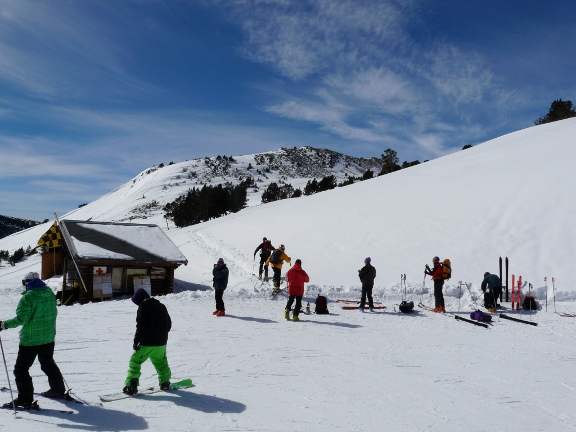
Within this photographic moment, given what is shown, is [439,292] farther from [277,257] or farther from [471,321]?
[277,257]

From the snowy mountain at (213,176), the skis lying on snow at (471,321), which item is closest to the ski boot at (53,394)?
the skis lying on snow at (471,321)

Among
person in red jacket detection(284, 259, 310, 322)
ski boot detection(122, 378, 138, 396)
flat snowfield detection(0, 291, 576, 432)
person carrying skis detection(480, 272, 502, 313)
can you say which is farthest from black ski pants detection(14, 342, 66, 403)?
person carrying skis detection(480, 272, 502, 313)

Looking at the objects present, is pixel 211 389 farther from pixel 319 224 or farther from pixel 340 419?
pixel 319 224

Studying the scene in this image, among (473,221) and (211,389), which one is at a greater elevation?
(473,221)

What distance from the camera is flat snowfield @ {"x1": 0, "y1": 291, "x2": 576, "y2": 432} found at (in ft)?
18.4

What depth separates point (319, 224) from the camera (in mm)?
30734

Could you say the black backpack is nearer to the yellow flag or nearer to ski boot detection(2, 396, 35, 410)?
ski boot detection(2, 396, 35, 410)

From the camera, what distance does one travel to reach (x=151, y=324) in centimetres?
630

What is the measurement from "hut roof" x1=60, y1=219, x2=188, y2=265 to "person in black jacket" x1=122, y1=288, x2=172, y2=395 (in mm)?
14086

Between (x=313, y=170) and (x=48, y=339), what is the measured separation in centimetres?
15741

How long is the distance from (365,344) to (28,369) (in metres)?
6.71

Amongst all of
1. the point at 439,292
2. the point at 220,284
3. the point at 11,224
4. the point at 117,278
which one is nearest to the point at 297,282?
the point at 220,284

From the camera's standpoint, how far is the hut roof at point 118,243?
774 inches

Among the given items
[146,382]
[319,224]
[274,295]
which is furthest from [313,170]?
[146,382]
